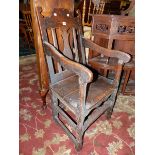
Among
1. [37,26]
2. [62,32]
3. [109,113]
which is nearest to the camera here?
[37,26]

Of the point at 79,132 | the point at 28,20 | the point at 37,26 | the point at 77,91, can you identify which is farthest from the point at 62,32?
the point at 28,20

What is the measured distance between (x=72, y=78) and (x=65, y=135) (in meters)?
0.57

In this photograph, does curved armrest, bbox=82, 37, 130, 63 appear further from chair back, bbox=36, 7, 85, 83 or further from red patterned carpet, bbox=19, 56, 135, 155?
red patterned carpet, bbox=19, 56, 135, 155

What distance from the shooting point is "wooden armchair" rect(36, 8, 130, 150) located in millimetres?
1245

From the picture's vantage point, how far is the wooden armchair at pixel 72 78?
4.09 feet

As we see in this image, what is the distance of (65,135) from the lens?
5.11 feet

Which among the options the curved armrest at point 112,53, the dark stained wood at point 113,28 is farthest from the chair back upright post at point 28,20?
the curved armrest at point 112,53

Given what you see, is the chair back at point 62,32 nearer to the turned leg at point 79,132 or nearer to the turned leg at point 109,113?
the turned leg at point 79,132

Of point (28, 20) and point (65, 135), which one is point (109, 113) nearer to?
point (65, 135)

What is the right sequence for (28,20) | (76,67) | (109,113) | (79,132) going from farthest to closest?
(28,20) → (109,113) → (79,132) → (76,67)

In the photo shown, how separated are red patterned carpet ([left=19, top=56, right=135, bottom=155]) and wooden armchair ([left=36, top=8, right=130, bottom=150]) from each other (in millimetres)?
110

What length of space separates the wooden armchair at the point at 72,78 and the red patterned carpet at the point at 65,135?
110 mm

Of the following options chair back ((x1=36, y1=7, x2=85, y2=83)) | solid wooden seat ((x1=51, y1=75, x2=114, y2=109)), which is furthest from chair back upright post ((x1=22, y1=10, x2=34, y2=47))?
solid wooden seat ((x1=51, y1=75, x2=114, y2=109))
